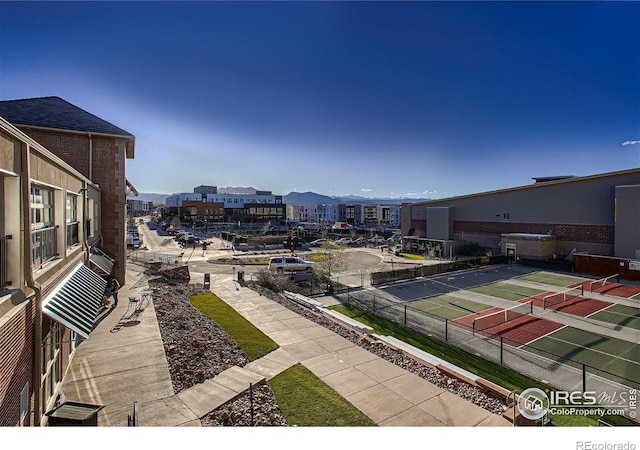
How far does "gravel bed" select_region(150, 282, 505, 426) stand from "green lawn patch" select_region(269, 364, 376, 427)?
241 mm

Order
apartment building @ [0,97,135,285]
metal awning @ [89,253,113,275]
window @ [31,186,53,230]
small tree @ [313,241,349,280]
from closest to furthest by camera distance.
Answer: window @ [31,186,53,230] → metal awning @ [89,253,113,275] → apartment building @ [0,97,135,285] → small tree @ [313,241,349,280]

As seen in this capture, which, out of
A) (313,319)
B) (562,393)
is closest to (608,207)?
(562,393)

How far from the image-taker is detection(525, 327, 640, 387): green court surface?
10.5 metres

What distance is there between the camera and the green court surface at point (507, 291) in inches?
790

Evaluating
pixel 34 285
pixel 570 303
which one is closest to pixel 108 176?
pixel 34 285

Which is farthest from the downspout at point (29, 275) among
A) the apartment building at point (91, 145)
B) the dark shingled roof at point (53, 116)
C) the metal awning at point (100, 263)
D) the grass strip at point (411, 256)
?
the grass strip at point (411, 256)

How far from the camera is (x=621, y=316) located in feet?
52.6

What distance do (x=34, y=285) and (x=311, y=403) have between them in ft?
18.1

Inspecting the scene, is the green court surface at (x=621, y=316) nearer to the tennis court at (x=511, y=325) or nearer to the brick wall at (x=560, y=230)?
the tennis court at (x=511, y=325)

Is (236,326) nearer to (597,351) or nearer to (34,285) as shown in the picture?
(34,285)

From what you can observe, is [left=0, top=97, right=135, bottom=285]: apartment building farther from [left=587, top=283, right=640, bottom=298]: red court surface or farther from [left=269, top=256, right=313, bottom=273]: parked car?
[left=587, top=283, right=640, bottom=298]: red court surface

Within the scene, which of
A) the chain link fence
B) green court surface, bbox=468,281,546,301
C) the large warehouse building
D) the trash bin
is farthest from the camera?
the large warehouse building

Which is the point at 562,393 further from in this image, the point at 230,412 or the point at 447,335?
the point at 230,412

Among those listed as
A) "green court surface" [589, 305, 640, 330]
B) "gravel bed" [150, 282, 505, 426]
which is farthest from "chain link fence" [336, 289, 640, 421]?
"green court surface" [589, 305, 640, 330]
